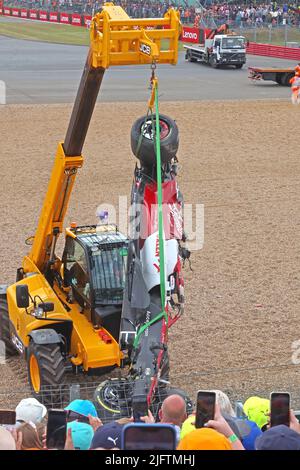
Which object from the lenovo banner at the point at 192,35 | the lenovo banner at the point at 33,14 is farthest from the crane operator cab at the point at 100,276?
the lenovo banner at the point at 33,14

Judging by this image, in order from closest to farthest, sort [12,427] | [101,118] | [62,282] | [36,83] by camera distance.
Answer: [12,427] < [62,282] < [101,118] < [36,83]

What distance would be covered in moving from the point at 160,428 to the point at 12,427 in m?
1.41

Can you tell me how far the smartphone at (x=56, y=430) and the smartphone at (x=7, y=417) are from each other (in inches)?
16.1

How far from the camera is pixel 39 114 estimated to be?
93.6 feet

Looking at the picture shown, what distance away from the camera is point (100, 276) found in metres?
10.4

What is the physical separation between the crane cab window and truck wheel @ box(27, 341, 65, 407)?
3.28 feet

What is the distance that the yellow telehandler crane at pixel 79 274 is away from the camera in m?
9.34

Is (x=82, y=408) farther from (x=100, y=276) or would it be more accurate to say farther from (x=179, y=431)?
(x=100, y=276)

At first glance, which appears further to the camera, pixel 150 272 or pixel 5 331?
pixel 5 331

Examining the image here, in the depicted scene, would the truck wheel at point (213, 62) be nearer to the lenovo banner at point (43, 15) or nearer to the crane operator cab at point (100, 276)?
the lenovo banner at point (43, 15)

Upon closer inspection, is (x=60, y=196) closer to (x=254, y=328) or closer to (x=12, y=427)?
(x=254, y=328)

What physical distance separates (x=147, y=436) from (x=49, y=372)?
5.20 meters

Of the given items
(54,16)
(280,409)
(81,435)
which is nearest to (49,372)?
(81,435)
